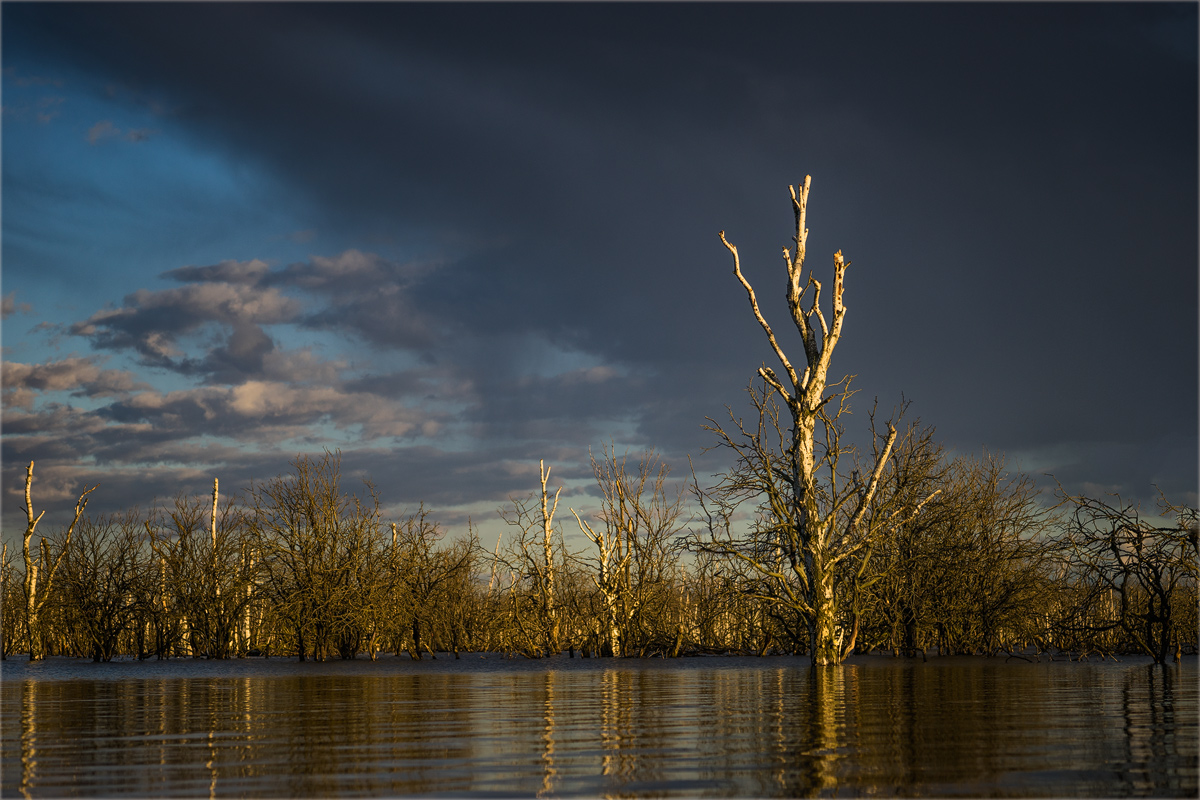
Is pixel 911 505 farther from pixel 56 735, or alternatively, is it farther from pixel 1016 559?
pixel 56 735

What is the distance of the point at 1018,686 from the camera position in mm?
11500

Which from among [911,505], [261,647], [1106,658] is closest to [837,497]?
[911,505]

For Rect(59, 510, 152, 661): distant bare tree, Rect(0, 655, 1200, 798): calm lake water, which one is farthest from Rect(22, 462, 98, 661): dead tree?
Rect(0, 655, 1200, 798): calm lake water

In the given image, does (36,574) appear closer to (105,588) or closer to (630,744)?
(105,588)

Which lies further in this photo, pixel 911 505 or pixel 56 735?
pixel 911 505

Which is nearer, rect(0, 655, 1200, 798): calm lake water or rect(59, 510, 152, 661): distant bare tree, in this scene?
rect(0, 655, 1200, 798): calm lake water

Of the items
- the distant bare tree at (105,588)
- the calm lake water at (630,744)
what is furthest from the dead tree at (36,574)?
the calm lake water at (630,744)

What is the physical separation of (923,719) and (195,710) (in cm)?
674

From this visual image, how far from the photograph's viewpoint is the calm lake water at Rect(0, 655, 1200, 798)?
4.26 metres

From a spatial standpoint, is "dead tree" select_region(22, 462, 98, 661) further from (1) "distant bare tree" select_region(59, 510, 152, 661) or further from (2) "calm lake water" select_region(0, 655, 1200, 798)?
(2) "calm lake water" select_region(0, 655, 1200, 798)

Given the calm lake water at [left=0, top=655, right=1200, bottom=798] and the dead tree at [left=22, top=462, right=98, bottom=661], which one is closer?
the calm lake water at [left=0, top=655, right=1200, bottom=798]

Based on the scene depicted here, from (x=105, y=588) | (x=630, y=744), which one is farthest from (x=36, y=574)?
(x=630, y=744)

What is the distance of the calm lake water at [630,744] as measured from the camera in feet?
14.0

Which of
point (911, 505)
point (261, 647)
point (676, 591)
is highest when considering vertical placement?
point (911, 505)
